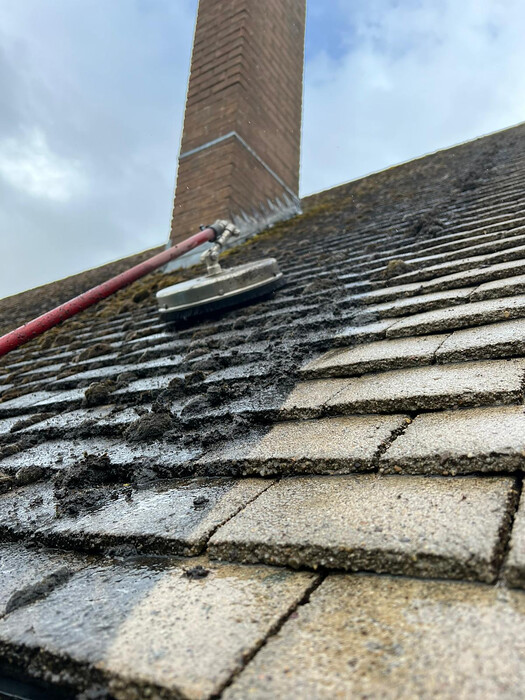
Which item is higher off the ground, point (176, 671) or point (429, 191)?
point (429, 191)

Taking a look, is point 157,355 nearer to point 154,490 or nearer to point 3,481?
point 3,481

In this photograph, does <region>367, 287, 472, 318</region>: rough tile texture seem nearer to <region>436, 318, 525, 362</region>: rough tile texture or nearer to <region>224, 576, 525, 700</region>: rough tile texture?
<region>436, 318, 525, 362</region>: rough tile texture

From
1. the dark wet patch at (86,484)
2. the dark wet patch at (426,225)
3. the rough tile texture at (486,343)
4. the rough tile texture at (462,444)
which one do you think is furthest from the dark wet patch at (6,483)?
the dark wet patch at (426,225)

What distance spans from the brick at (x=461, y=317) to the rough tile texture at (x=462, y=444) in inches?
23.4

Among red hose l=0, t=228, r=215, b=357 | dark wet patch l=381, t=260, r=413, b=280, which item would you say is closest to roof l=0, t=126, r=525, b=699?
dark wet patch l=381, t=260, r=413, b=280

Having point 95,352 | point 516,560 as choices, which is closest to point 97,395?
point 95,352

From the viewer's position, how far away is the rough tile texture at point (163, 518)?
99cm

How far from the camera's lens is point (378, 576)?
0.76 metres

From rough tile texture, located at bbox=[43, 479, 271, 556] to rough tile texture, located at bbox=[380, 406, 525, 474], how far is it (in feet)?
1.05

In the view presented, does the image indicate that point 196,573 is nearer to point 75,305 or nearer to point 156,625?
point 156,625

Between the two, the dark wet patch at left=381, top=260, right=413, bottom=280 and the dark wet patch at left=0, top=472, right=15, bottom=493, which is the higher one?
the dark wet patch at left=381, top=260, right=413, bottom=280

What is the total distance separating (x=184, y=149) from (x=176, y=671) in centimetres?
632

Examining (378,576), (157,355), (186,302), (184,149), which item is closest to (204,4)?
(184,149)

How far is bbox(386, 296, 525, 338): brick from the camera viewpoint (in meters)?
1.62
